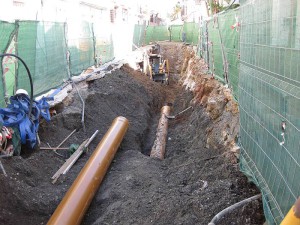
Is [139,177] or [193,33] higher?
[193,33]

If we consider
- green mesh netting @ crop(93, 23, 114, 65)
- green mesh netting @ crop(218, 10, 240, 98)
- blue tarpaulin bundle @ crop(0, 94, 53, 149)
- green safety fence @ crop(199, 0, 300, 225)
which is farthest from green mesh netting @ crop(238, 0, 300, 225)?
green mesh netting @ crop(93, 23, 114, 65)

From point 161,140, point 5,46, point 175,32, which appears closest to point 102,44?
point 161,140

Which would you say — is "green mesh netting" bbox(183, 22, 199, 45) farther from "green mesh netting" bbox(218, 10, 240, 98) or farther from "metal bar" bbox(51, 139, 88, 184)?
"metal bar" bbox(51, 139, 88, 184)

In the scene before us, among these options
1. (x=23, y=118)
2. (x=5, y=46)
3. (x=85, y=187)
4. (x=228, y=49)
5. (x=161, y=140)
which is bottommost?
(x=161, y=140)

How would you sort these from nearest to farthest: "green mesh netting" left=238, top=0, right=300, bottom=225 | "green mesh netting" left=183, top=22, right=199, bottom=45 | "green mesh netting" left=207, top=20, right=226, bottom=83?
"green mesh netting" left=238, top=0, right=300, bottom=225 < "green mesh netting" left=207, top=20, right=226, bottom=83 < "green mesh netting" left=183, top=22, right=199, bottom=45

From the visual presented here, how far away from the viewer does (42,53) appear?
30.8ft

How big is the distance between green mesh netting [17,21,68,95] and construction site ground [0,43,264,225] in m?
0.85

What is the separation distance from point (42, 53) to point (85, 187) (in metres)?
5.24

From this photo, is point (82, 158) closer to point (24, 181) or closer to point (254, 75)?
point (24, 181)

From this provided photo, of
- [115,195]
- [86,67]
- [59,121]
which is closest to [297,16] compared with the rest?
[115,195]

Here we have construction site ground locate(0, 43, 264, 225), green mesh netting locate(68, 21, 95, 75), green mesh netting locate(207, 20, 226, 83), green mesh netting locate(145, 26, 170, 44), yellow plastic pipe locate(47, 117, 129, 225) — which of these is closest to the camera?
construction site ground locate(0, 43, 264, 225)

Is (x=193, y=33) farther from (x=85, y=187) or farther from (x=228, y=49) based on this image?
(x=85, y=187)

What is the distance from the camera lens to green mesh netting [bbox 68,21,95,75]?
12.2 m

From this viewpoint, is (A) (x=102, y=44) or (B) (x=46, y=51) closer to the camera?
(B) (x=46, y=51)
